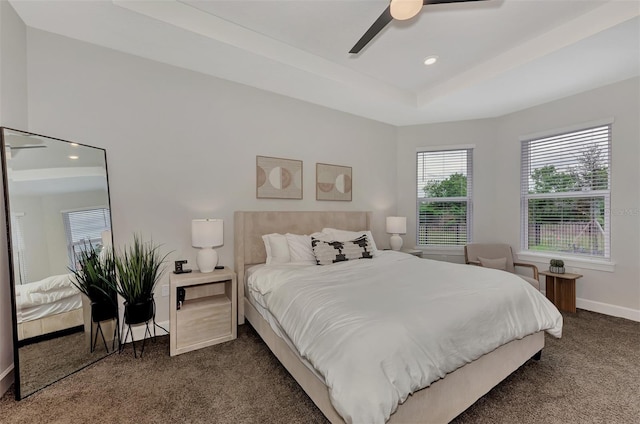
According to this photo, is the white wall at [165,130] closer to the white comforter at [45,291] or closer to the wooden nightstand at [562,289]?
the white comforter at [45,291]

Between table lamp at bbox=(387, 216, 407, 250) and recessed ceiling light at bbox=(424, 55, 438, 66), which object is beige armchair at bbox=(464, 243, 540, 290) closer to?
table lamp at bbox=(387, 216, 407, 250)

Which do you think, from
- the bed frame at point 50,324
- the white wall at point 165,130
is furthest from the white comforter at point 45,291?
the white wall at point 165,130

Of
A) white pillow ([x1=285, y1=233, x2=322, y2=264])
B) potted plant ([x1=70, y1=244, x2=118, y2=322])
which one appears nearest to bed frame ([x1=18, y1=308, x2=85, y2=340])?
potted plant ([x1=70, y1=244, x2=118, y2=322])

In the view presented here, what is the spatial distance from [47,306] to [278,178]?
2.38 meters

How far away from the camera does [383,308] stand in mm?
1527

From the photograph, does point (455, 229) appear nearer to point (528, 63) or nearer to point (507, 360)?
point (528, 63)

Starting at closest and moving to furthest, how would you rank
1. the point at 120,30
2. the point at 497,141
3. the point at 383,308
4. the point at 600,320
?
the point at 383,308, the point at 120,30, the point at 600,320, the point at 497,141

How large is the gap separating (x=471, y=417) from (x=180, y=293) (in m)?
2.46

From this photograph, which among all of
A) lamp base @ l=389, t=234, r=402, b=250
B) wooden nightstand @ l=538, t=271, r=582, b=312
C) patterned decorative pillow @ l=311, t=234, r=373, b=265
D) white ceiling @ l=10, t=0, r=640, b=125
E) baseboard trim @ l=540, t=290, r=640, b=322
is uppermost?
white ceiling @ l=10, t=0, r=640, b=125

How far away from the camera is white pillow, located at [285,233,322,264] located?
2975 mm

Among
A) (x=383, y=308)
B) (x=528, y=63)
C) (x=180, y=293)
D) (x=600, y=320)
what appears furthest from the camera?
(x=600, y=320)

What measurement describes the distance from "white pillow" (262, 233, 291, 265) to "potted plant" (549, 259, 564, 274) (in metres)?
3.45

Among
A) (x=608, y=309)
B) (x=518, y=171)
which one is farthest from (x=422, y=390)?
(x=518, y=171)

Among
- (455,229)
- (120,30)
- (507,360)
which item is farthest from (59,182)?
(455,229)
